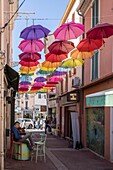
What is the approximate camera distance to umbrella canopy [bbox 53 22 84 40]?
1268 cm

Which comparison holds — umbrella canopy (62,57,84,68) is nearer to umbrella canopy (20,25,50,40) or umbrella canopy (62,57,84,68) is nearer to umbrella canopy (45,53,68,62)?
umbrella canopy (45,53,68,62)

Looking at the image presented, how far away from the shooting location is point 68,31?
12820mm

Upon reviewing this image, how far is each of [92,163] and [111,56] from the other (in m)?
4.56

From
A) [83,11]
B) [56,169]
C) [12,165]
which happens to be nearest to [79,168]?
[56,169]

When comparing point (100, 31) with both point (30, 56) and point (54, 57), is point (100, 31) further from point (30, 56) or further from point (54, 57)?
point (30, 56)

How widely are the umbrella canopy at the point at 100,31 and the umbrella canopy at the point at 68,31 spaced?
0.84m

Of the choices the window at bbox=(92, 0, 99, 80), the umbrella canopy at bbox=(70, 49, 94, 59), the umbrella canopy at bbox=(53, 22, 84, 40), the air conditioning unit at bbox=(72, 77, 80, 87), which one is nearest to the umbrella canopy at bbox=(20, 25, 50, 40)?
the umbrella canopy at bbox=(53, 22, 84, 40)

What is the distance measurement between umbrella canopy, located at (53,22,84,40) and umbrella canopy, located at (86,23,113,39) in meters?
0.84

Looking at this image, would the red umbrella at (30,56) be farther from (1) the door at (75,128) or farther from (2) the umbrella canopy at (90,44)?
(1) the door at (75,128)

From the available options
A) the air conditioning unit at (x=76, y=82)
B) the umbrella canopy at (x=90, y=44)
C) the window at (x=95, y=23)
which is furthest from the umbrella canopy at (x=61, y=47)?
the air conditioning unit at (x=76, y=82)

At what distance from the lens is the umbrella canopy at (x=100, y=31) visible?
11.7m

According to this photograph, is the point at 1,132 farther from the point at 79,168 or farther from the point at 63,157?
the point at 63,157

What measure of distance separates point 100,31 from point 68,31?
136cm

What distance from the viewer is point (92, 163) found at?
50.0ft
